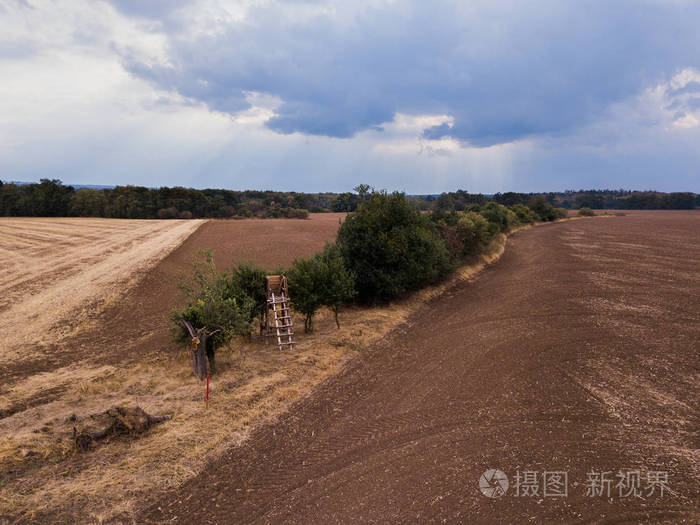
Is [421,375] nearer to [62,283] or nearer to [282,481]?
[282,481]

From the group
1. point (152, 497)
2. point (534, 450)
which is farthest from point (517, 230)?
point (152, 497)

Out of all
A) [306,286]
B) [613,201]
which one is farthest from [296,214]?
[613,201]

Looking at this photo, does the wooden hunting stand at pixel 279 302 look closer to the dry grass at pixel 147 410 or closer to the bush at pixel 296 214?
the dry grass at pixel 147 410

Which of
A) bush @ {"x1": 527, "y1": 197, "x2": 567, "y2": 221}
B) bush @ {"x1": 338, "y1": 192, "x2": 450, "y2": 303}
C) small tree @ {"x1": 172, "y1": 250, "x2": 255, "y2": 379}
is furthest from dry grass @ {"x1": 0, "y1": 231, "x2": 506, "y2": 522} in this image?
bush @ {"x1": 527, "y1": 197, "x2": 567, "y2": 221}

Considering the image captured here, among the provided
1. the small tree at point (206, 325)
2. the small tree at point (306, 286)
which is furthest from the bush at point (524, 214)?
the small tree at point (206, 325)

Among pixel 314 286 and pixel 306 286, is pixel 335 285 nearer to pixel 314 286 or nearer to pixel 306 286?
pixel 314 286

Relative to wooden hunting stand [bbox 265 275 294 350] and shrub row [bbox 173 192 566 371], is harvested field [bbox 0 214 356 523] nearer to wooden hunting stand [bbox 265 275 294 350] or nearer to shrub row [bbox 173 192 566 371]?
wooden hunting stand [bbox 265 275 294 350]
